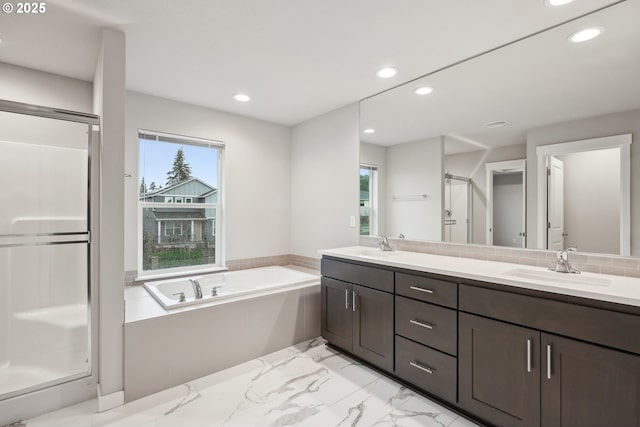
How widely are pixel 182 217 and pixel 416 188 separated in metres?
2.39

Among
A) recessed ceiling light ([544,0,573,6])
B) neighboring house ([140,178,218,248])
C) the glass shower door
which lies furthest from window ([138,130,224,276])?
recessed ceiling light ([544,0,573,6])

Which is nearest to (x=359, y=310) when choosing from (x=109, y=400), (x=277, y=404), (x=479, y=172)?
(x=277, y=404)

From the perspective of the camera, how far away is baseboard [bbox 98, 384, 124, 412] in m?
1.86

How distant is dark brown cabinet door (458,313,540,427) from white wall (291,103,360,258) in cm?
159

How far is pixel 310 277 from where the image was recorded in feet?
10.3

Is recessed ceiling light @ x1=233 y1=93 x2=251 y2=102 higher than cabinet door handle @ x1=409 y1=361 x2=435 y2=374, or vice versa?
recessed ceiling light @ x1=233 y1=93 x2=251 y2=102

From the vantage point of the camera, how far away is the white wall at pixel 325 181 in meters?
3.18

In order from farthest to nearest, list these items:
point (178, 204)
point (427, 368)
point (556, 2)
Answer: point (178, 204)
point (427, 368)
point (556, 2)

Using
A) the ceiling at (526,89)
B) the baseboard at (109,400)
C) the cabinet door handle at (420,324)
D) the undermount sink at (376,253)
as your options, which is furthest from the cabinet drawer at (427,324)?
the baseboard at (109,400)

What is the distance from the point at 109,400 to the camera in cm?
189

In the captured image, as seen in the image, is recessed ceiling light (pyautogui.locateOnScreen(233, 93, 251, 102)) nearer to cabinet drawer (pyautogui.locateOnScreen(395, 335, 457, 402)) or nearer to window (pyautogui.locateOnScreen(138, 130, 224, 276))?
window (pyautogui.locateOnScreen(138, 130, 224, 276))

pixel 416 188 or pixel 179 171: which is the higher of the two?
pixel 179 171

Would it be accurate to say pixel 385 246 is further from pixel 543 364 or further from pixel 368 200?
pixel 543 364

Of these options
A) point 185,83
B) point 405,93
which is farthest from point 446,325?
point 185,83
